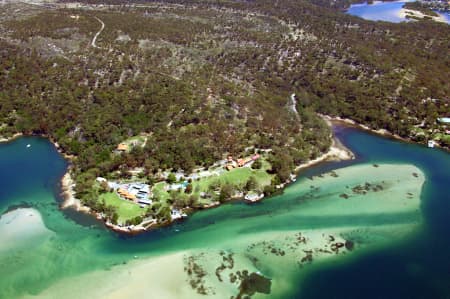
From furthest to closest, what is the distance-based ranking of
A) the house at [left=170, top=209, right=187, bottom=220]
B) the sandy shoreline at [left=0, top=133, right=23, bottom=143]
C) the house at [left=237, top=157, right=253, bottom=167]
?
the sandy shoreline at [left=0, top=133, right=23, bottom=143] → the house at [left=237, top=157, right=253, bottom=167] → the house at [left=170, top=209, right=187, bottom=220]

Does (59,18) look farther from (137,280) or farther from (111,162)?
(137,280)

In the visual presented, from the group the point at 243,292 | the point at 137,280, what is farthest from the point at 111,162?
the point at 243,292

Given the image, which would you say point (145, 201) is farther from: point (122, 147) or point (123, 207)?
point (122, 147)

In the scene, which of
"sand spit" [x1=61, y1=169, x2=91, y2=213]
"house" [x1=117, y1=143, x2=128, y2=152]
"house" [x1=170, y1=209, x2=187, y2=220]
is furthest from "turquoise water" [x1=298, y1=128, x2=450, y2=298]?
"house" [x1=117, y1=143, x2=128, y2=152]

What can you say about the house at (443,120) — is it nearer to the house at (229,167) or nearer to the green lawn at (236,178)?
the green lawn at (236,178)

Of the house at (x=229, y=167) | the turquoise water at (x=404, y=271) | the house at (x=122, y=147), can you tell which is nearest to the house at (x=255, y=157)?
the house at (x=229, y=167)

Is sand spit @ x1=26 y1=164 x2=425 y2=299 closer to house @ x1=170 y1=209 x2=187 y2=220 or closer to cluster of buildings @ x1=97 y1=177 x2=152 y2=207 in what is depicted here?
house @ x1=170 y1=209 x2=187 y2=220

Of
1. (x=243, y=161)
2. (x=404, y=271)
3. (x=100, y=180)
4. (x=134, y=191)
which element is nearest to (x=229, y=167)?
(x=243, y=161)
